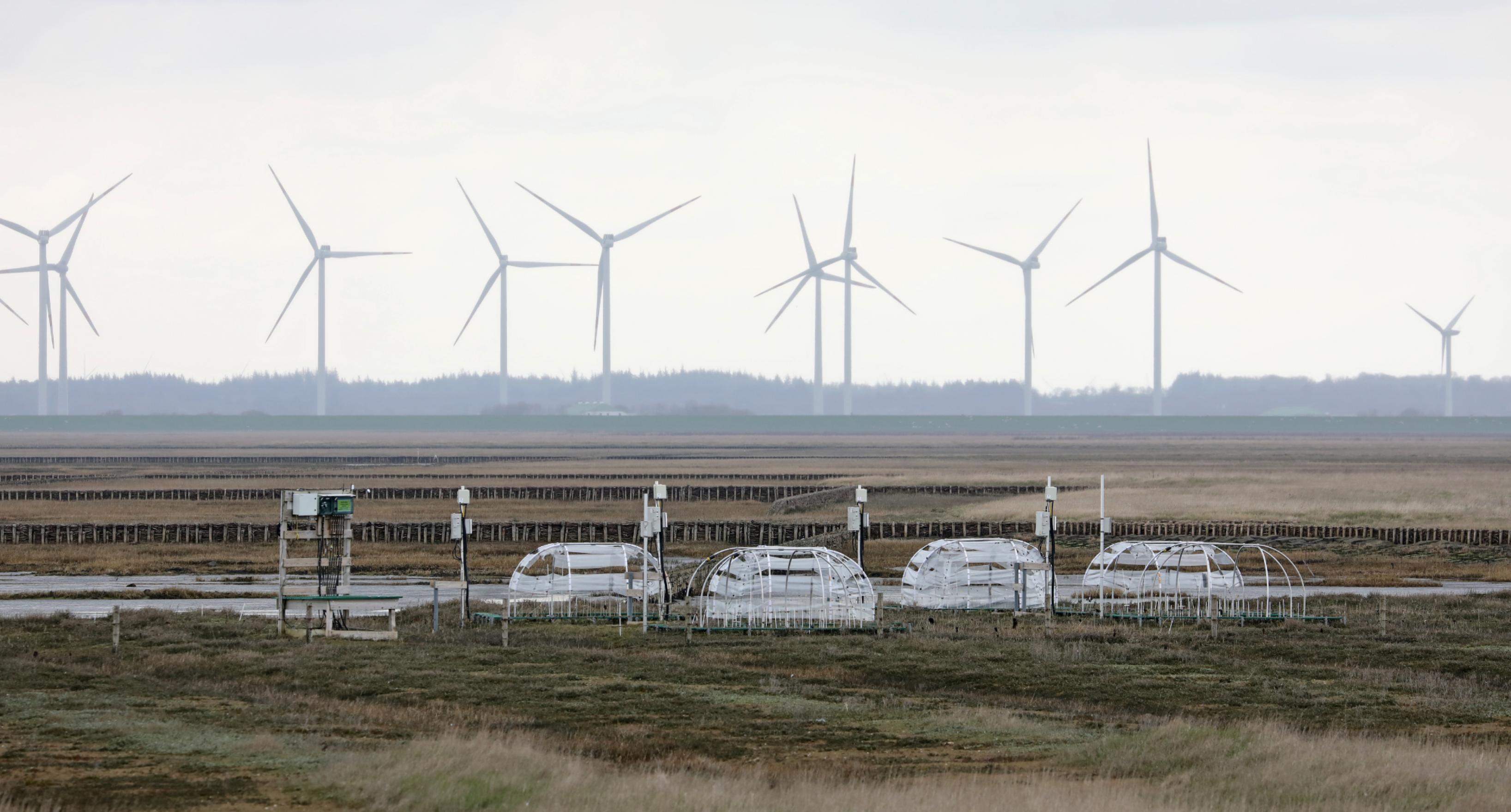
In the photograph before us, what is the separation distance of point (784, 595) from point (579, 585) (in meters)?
6.87

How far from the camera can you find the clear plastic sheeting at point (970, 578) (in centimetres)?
5553

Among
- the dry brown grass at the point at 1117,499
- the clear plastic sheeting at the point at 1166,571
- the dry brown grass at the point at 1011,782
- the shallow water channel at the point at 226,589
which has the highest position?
the dry brown grass at the point at 1117,499

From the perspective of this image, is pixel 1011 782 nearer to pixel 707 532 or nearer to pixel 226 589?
pixel 226 589

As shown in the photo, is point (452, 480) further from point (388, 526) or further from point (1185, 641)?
point (1185, 641)

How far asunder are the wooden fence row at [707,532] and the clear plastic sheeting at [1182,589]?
2358 centimetres

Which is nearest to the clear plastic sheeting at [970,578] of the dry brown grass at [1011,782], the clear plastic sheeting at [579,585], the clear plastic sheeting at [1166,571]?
the clear plastic sheeting at [1166,571]

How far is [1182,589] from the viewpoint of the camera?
183 feet

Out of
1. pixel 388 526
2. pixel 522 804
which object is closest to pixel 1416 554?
pixel 388 526

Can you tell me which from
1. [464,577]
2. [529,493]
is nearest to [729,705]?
[464,577]

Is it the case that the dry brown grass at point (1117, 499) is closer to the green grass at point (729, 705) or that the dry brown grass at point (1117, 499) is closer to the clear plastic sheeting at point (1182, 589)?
the clear plastic sheeting at point (1182, 589)

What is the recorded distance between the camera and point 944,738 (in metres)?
30.8

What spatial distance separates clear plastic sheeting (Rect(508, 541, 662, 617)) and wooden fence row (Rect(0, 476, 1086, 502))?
6194 cm

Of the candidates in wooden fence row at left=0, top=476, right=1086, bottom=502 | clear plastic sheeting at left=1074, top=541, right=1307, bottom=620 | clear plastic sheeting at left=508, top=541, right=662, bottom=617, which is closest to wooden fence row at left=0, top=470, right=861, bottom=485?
wooden fence row at left=0, top=476, right=1086, bottom=502

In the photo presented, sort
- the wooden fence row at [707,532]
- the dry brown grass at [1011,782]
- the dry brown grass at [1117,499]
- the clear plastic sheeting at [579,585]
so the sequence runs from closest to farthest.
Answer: the dry brown grass at [1011,782], the clear plastic sheeting at [579,585], the wooden fence row at [707,532], the dry brown grass at [1117,499]
